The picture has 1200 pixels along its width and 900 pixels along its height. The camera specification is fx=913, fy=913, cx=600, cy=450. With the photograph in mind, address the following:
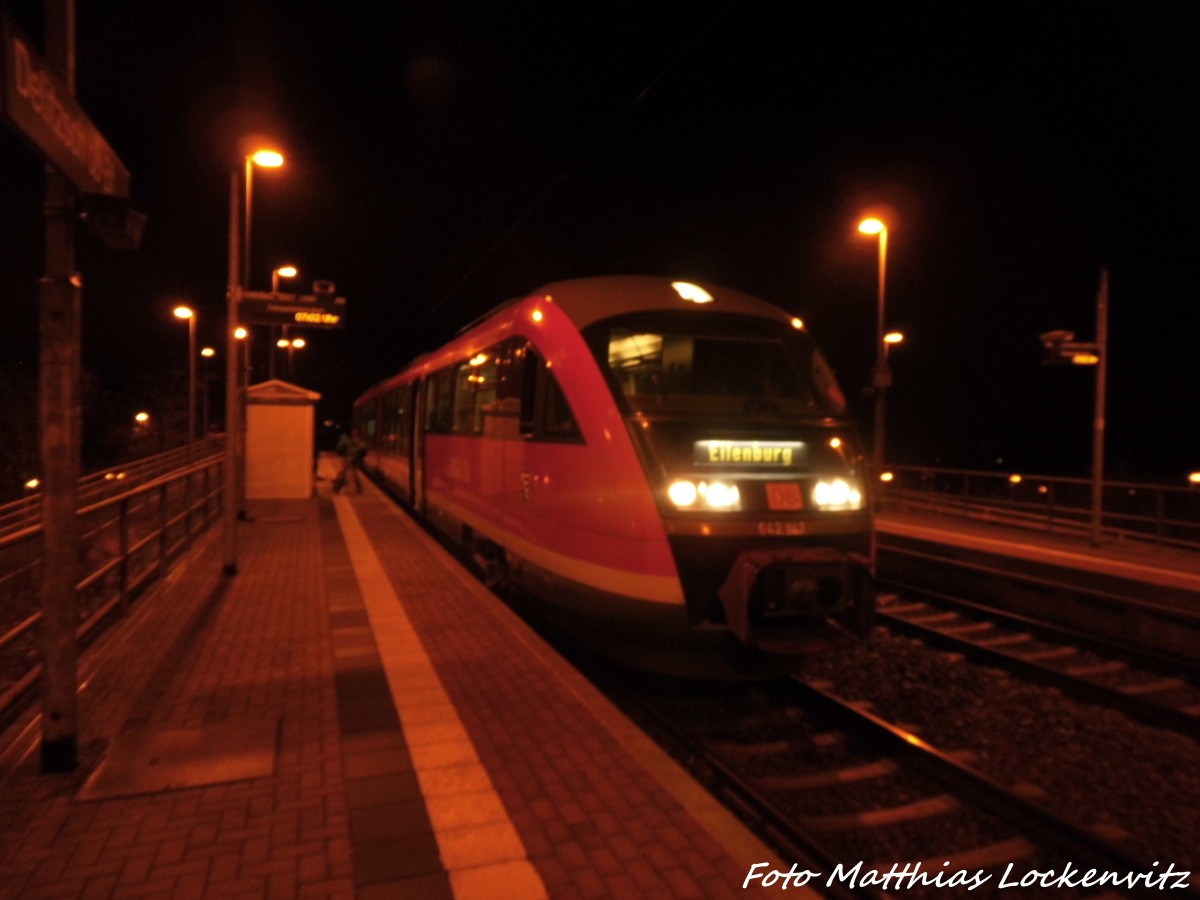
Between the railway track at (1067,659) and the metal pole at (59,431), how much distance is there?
22.1 feet

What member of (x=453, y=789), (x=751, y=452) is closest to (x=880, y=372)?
(x=751, y=452)

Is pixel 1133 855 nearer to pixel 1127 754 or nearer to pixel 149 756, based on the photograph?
pixel 1127 754

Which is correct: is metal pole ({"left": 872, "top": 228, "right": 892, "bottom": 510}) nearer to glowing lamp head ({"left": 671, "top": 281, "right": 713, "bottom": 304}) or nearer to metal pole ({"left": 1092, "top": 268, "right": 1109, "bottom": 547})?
metal pole ({"left": 1092, "top": 268, "right": 1109, "bottom": 547})

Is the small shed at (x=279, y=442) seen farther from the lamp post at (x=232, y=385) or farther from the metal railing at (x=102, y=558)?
the lamp post at (x=232, y=385)

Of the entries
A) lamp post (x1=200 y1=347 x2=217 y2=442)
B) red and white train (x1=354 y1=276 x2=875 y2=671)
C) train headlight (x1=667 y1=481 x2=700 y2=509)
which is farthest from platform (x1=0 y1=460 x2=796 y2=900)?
lamp post (x1=200 y1=347 x2=217 y2=442)

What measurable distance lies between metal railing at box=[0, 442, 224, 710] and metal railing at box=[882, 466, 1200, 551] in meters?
14.4

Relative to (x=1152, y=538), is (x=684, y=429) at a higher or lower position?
higher

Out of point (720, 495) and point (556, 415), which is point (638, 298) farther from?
point (720, 495)

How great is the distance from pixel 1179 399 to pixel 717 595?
40563 mm

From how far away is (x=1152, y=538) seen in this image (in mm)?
15898

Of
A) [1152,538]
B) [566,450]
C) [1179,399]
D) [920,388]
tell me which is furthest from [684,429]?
[920,388]

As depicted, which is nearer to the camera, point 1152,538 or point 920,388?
point 1152,538

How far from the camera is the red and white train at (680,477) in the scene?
5914mm

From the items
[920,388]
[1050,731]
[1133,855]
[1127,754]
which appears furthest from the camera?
[920,388]
